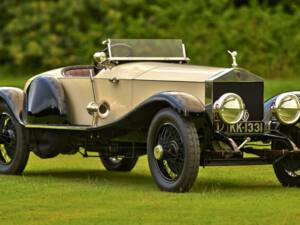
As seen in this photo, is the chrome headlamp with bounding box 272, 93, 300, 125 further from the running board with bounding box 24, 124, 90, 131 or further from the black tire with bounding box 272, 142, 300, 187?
the running board with bounding box 24, 124, 90, 131

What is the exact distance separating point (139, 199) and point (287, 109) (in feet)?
6.57

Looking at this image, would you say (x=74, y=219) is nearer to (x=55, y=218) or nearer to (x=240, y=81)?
(x=55, y=218)

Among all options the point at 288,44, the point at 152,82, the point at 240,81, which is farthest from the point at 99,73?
the point at 288,44

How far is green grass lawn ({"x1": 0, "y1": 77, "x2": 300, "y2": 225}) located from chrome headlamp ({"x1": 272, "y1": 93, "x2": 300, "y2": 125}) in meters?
0.67

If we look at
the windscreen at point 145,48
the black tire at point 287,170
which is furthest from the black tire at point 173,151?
the windscreen at point 145,48

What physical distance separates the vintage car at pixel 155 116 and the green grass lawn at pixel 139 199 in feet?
0.97

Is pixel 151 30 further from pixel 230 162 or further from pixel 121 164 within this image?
pixel 230 162

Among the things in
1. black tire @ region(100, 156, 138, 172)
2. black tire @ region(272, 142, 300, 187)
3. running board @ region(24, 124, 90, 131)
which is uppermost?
running board @ region(24, 124, 90, 131)

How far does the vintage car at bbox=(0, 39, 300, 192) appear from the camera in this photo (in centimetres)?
1073

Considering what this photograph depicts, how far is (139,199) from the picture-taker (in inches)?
400

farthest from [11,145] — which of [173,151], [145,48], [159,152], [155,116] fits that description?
[173,151]

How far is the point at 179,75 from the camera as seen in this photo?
1126cm

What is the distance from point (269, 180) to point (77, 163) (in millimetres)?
3190

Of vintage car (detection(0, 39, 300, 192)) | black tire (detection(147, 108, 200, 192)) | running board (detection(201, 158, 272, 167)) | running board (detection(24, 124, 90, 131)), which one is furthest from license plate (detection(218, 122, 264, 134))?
running board (detection(24, 124, 90, 131))
